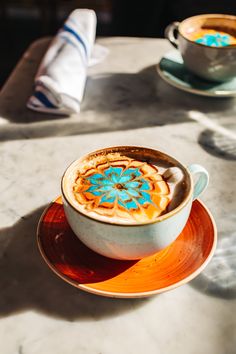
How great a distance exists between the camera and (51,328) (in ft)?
1.60

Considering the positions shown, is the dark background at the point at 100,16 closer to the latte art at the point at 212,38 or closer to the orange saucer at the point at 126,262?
the latte art at the point at 212,38

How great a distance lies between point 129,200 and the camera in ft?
1.68

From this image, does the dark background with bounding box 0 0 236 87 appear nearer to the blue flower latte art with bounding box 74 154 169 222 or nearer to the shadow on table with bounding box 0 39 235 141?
the shadow on table with bounding box 0 39 235 141

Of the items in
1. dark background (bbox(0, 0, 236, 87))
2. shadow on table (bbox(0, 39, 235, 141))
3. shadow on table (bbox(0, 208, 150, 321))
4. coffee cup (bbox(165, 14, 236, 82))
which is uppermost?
coffee cup (bbox(165, 14, 236, 82))

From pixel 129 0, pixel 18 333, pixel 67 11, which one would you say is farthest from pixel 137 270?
pixel 67 11

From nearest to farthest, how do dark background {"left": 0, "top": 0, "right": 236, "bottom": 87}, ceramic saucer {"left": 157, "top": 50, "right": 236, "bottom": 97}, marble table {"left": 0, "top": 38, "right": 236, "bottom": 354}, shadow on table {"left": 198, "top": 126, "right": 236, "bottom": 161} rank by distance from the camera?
marble table {"left": 0, "top": 38, "right": 236, "bottom": 354}, shadow on table {"left": 198, "top": 126, "right": 236, "bottom": 161}, ceramic saucer {"left": 157, "top": 50, "right": 236, "bottom": 97}, dark background {"left": 0, "top": 0, "right": 236, "bottom": 87}

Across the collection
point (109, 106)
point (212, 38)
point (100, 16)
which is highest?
point (212, 38)

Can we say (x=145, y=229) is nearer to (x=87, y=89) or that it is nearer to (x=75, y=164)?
(x=75, y=164)

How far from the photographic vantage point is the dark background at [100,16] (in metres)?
1.64

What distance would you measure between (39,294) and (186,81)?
1.83 ft

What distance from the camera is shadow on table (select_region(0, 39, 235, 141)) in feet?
2.75

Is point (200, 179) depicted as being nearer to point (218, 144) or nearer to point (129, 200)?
point (129, 200)

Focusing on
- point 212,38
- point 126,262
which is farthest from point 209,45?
point 126,262

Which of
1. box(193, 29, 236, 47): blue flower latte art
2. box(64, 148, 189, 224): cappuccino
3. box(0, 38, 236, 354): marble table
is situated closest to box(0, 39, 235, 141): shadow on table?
box(0, 38, 236, 354): marble table
